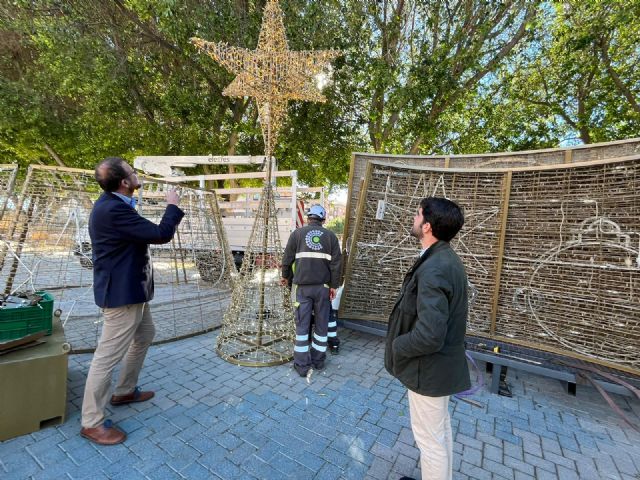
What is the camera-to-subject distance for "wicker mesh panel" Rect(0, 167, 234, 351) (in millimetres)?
3980

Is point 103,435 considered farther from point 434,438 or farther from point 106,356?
point 434,438

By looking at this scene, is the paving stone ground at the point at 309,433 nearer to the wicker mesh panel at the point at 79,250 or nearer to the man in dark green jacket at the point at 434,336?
the man in dark green jacket at the point at 434,336

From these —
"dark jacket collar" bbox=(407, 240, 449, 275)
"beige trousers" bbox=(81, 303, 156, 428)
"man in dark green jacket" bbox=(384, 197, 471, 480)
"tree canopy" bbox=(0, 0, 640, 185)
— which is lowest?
"beige trousers" bbox=(81, 303, 156, 428)

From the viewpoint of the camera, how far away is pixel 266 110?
4230mm

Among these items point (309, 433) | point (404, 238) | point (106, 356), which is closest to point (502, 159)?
point (404, 238)

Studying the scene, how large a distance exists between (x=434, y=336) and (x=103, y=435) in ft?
8.90

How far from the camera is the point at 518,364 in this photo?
11.7ft

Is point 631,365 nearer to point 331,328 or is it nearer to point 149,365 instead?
point 331,328

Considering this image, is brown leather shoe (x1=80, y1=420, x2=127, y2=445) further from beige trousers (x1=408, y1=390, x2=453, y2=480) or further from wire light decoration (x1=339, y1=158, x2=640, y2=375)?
wire light decoration (x1=339, y1=158, x2=640, y2=375)

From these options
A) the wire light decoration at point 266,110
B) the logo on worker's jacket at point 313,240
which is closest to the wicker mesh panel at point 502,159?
the logo on worker's jacket at point 313,240

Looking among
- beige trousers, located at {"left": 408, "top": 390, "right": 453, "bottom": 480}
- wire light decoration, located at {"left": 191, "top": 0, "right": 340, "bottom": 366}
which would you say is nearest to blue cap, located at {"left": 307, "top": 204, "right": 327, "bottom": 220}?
wire light decoration, located at {"left": 191, "top": 0, "right": 340, "bottom": 366}

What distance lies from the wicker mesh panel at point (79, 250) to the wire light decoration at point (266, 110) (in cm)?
131

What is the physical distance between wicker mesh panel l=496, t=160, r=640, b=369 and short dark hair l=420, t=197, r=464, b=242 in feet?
8.62

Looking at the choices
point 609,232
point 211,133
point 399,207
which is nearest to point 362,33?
point 211,133
